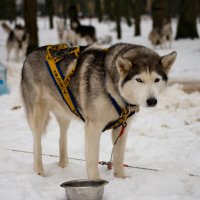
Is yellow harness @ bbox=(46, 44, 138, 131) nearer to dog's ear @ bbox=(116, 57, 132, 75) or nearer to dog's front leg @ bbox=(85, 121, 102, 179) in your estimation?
dog's front leg @ bbox=(85, 121, 102, 179)

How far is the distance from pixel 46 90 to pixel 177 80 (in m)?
7.70

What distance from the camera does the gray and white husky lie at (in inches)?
157

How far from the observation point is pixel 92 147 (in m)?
4.54

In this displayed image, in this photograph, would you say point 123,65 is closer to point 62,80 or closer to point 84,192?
point 62,80

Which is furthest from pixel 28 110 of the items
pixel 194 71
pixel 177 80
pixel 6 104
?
pixel 194 71

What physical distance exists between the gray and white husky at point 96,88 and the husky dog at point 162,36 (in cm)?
1611

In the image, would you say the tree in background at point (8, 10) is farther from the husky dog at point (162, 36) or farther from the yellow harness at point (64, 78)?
the yellow harness at point (64, 78)

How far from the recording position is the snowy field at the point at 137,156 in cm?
423

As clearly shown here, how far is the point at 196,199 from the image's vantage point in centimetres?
396

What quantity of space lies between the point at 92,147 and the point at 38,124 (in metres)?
0.98

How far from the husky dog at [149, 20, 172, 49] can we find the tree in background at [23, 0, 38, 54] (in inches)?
277

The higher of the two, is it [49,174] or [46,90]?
[46,90]

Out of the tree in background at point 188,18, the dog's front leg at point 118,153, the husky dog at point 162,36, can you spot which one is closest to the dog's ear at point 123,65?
the dog's front leg at point 118,153

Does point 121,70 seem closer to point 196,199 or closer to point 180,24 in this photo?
point 196,199
